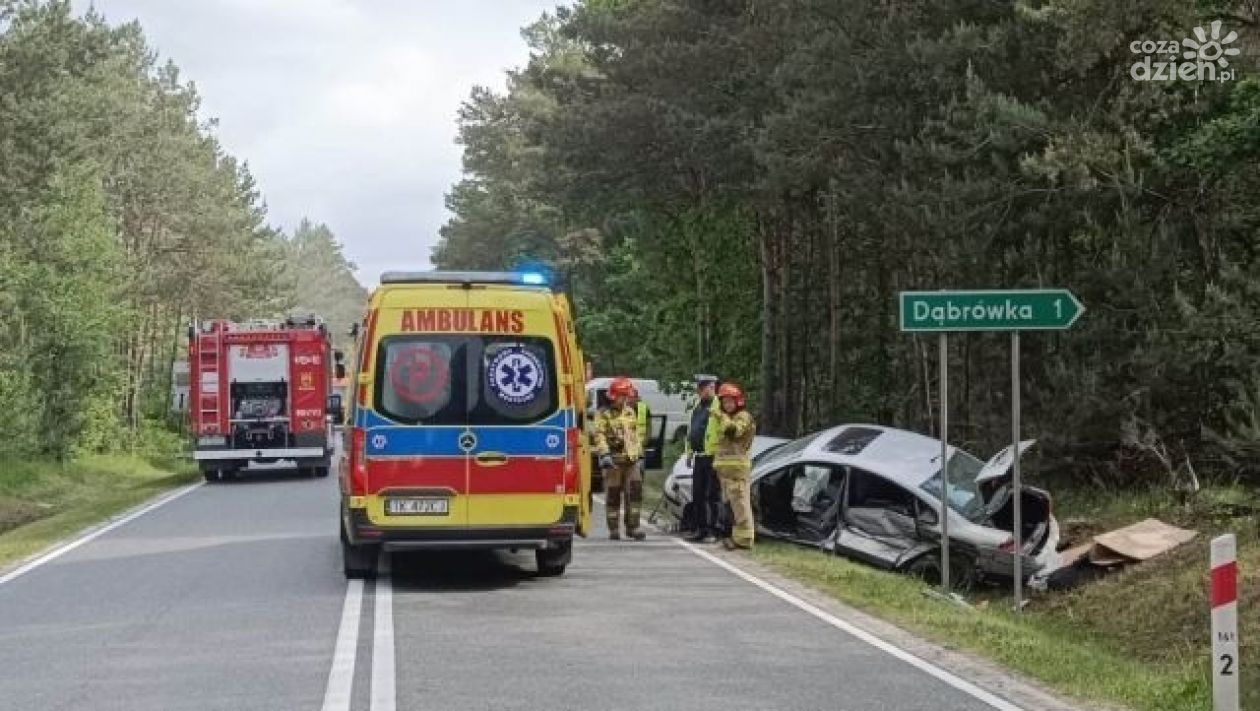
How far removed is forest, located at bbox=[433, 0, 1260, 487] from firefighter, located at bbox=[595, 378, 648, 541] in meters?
5.97

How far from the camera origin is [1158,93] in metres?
18.4

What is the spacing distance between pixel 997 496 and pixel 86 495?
26009mm

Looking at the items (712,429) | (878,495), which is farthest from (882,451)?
(712,429)

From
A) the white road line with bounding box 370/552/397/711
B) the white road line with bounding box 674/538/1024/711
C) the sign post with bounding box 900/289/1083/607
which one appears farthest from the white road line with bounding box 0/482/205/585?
the sign post with bounding box 900/289/1083/607

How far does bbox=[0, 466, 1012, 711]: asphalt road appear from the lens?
814 centimetres

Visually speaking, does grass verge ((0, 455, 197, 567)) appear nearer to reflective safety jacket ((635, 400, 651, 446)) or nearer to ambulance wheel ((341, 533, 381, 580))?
ambulance wheel ((341, 533, 381, 580))

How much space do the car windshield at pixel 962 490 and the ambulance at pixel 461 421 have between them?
3914mm

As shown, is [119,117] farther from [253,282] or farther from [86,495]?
[86,495]

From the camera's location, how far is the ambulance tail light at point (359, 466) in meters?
12.2

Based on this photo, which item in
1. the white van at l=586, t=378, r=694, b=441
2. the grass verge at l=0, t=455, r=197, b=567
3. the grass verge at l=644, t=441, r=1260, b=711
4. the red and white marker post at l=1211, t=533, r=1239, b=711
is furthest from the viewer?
the white van at l=586, t=378, r=694, b=441

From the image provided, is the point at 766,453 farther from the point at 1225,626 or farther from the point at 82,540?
the point at 1225,626

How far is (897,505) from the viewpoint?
1480 cm

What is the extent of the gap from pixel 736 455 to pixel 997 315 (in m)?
3.70

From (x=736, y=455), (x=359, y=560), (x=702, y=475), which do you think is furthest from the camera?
(x=702, y=475)
